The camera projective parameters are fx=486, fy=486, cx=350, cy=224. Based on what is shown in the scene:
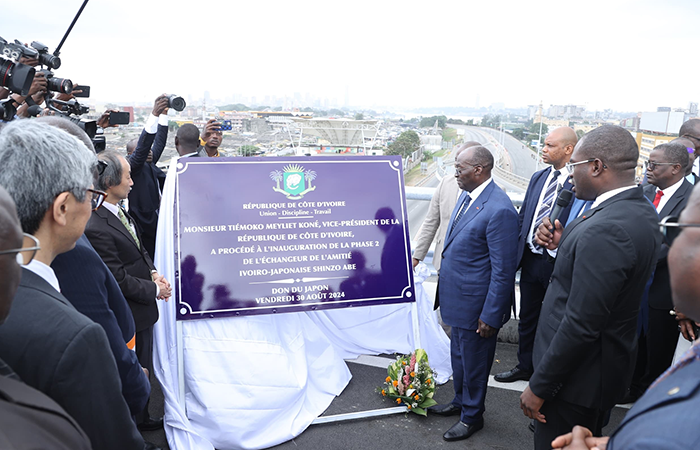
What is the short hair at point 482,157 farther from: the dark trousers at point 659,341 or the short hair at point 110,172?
the short hair at point 110,172

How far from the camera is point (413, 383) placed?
10.9 ft

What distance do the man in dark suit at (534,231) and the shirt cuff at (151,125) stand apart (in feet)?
9.90

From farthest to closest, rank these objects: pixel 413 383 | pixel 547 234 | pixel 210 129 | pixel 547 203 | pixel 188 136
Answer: pixel 210 129 → pixel 188 136 → pixel 547 203 → pixel 413 383 → pixel 547 234

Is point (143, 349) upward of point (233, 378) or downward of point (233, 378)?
upward

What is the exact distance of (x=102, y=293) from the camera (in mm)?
1726

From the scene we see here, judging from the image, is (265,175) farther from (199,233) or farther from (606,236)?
(606,236)

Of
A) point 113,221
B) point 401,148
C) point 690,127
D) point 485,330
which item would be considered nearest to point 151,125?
point 113,221

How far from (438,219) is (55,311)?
3.16 m

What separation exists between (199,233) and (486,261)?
179cm

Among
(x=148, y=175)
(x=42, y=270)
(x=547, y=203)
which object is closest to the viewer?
(x=42, y=270)

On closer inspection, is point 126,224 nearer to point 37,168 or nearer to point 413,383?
point 37,168

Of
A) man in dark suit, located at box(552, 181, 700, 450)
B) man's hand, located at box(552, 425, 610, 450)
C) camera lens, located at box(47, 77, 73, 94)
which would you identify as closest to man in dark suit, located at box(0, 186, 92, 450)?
man in dark suit, located at box(552, 181, 700, 450)

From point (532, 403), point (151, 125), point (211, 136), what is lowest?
point (532, 403)

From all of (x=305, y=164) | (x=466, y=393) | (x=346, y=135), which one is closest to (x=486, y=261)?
(x=466, y=393)
